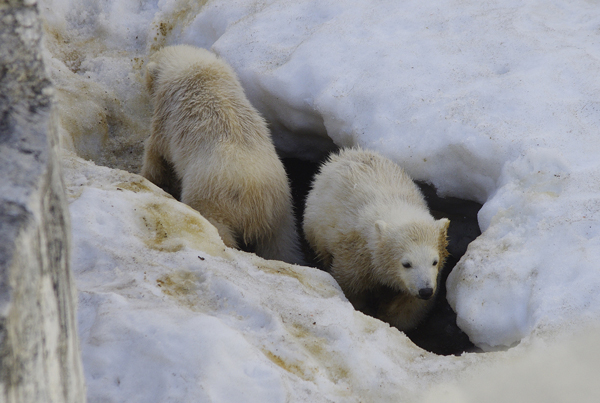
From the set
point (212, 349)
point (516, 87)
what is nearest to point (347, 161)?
point (516, 87)

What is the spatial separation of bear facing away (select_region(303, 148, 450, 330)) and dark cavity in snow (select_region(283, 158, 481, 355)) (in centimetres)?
14

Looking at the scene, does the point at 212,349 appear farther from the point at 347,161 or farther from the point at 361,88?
the point at 361,88

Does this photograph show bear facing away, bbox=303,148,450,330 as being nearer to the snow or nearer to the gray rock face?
the snow

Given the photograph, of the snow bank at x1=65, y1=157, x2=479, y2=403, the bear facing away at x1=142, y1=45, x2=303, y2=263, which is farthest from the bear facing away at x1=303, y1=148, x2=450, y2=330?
the snow bank at x1=65, y1=157, x2=479, y2=403

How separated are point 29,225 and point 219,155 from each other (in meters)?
3.66

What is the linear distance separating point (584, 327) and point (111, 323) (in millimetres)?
2429

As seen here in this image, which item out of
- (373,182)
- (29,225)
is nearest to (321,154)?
(373,182)

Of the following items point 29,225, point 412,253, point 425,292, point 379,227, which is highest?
point 29,225

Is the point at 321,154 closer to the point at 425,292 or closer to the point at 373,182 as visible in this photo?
the point at 373,182

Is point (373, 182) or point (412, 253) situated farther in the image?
point (373, 182)

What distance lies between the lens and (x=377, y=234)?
438 cm

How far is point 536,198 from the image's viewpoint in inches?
147

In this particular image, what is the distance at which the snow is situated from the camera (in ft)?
8.10

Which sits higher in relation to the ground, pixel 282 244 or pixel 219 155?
pixel 219 155
